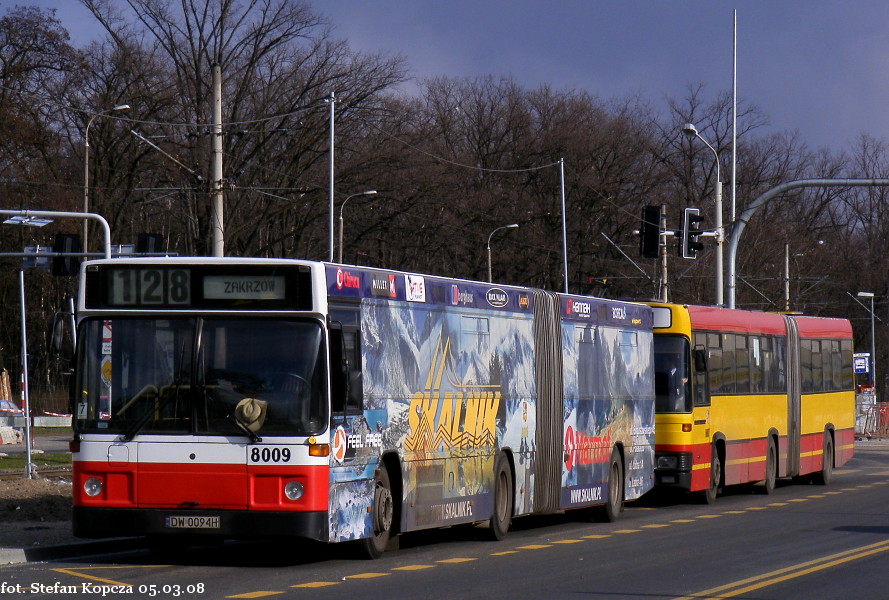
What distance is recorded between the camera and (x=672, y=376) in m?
23.1

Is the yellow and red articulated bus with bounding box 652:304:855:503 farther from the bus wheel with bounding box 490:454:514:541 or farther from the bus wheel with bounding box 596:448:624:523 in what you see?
the bus wheel with bounding box 490:454:514:541

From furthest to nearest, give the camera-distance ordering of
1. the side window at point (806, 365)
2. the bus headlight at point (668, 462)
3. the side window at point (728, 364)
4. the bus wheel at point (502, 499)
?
the side window at point (806, 365)
the side window at point (728, 364)
the bus headlight at point (668, 462)
the bus wheel at point (502, 499)

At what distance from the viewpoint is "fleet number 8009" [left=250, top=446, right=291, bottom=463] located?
12.7 meters

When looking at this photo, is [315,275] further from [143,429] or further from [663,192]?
[663,192]

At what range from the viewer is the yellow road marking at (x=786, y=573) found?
11.7 meters

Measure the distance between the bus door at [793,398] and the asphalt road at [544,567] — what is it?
7748 mm

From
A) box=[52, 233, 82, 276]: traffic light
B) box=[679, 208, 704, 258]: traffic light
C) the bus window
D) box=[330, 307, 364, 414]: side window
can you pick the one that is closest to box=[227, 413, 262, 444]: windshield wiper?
box=[330, 307, 364, 414]: side window

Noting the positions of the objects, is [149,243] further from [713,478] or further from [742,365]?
[742,365]

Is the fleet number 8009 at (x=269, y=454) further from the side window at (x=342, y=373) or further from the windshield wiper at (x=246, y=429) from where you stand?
the side window at (x=342, y=373)

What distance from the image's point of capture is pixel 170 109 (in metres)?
52.2

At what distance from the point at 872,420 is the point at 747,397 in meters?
32.4

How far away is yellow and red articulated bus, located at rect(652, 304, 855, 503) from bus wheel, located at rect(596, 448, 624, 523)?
7.40 feet

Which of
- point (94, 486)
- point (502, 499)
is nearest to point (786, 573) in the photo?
point (502, 499)

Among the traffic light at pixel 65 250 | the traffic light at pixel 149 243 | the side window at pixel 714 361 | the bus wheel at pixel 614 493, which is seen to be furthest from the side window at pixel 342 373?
the traffic light at pixel 149 243
